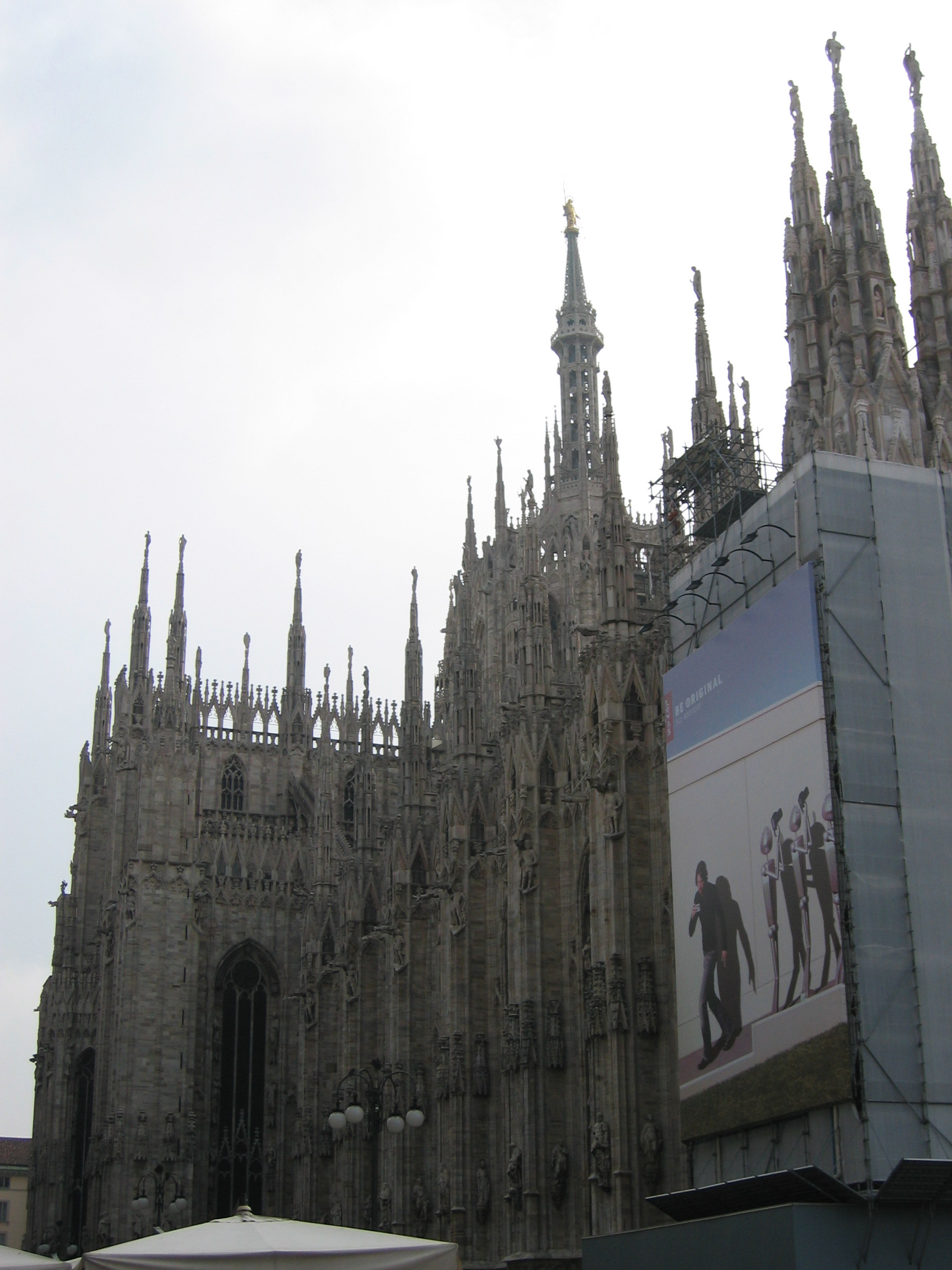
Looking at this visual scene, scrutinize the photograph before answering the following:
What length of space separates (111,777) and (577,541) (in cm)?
2239

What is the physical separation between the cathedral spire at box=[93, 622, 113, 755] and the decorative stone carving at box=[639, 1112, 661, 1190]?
1702 inches

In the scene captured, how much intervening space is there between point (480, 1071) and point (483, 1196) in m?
3.07

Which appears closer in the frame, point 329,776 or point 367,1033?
point 367,1033

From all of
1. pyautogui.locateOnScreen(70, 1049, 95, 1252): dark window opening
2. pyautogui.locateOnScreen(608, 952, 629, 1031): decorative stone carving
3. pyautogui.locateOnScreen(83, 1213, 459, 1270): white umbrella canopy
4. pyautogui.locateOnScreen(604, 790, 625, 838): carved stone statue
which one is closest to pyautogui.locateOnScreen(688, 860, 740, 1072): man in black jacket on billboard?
pyautogui.locateOnScreen(608, 952, 629, 1031): decorative stone carving

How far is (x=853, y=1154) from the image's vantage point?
82.8 feet

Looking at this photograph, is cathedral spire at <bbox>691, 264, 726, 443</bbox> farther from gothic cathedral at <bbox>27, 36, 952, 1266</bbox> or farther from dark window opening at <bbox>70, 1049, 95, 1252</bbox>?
dark window opening at <bbox>70, 1049, 95, 1252</bbox>

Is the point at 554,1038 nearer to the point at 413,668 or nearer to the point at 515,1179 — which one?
the point at 515,1179

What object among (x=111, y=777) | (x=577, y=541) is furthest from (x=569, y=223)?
(x=111, y=777)

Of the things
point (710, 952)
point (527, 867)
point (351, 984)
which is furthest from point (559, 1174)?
point (351, 984)

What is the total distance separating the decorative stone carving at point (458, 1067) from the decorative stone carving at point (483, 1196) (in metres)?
2.19

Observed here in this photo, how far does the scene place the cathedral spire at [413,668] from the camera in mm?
54656

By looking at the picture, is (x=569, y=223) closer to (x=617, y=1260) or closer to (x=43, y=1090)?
(x=43, y=1090)

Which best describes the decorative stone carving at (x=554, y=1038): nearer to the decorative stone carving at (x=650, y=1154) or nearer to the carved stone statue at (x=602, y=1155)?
the carved stone statue at (x=602, y=1155)

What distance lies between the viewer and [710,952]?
2992 cm
